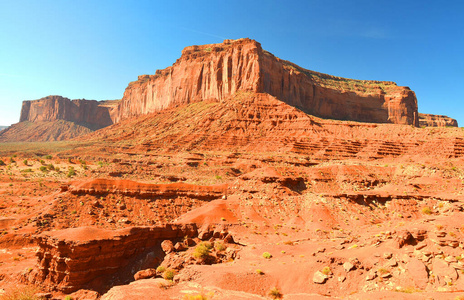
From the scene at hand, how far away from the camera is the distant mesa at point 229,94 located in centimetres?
8506

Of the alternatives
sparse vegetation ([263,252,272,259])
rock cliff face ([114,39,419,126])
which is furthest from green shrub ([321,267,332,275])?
rock cliff face ([114,39,419,126])

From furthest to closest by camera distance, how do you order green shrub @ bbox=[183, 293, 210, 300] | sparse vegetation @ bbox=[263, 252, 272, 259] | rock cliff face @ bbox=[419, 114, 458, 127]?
rock cliff face @ bbox=[419, 114, 458, 127] → sparse vegetation @ bbox=[263, 252, 272, 259] → green shrub @ bbox=[183, 293, 210, 300]

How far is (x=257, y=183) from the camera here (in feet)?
106

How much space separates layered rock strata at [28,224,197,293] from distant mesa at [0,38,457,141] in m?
65.1

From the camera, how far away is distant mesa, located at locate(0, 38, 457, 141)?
85062 millimetres

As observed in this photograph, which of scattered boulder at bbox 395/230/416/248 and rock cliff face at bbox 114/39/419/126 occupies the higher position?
rock cliff face at bbox 114/39/419/126

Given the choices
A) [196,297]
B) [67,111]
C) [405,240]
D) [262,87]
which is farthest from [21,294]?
[67,111]

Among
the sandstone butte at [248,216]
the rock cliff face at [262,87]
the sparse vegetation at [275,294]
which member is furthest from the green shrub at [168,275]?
the rock cliff face at [262,87]

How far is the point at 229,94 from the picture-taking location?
83.2m

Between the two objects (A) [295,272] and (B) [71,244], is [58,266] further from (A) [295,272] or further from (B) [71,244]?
(A) [295,272]

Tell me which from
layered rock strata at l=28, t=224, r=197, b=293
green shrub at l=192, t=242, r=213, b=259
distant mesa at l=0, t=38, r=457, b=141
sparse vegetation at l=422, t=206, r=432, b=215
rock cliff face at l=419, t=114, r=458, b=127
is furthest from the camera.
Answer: rock cliff face at l=419, t=114, r=458, b=127

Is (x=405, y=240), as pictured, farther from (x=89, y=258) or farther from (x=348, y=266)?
(x=89, y=258)

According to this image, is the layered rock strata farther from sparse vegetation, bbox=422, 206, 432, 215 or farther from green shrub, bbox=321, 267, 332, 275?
sparse vegetation, bbox=422, 206, 432, 215

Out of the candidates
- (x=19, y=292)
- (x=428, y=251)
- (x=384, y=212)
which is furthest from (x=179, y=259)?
(x=384, y=212)
